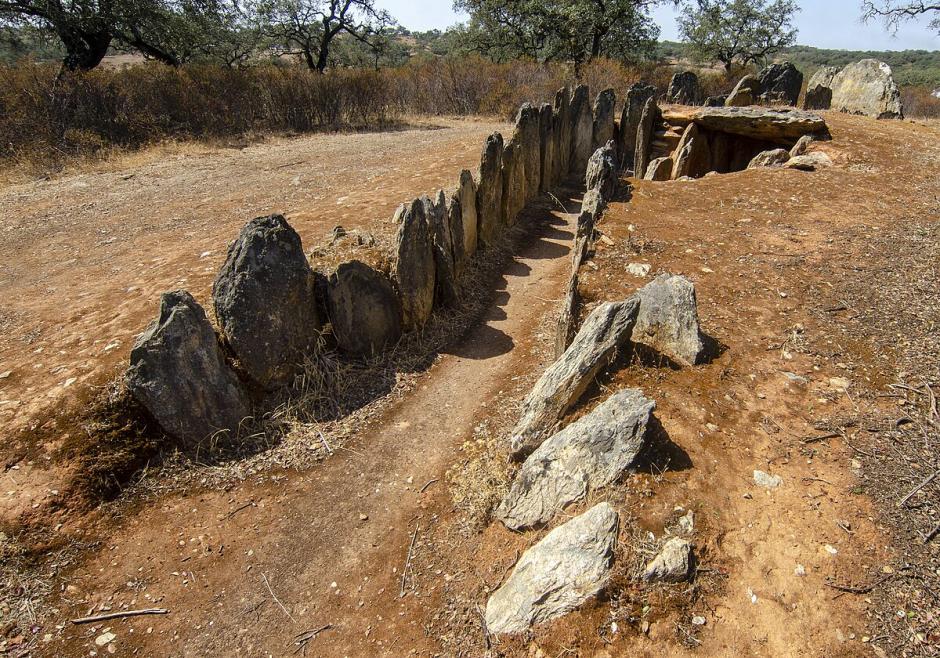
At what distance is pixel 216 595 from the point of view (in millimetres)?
3518

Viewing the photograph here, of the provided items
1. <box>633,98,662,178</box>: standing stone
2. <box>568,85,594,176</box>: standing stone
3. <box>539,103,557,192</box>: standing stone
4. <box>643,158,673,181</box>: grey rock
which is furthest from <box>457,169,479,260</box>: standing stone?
<box>633,98,662,178</box>: standing stone

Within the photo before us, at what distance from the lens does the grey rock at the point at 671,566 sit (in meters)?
2.83

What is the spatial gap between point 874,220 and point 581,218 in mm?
4289

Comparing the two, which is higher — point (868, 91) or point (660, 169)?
point (868, 91)

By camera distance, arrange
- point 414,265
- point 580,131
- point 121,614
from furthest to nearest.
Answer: point 580,131 < point 414,265 < point 121,614

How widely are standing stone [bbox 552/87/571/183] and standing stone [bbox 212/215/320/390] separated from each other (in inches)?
299

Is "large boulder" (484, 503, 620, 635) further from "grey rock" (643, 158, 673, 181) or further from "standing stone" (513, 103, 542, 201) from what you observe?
"grey rock" (643, 158, 673, 181)

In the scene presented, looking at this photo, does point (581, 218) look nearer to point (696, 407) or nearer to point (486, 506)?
point (696, 407)

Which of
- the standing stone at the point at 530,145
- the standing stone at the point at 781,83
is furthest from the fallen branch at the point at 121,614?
the standing stone at the point at 781,83

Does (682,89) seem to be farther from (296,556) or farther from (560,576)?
(296,556)

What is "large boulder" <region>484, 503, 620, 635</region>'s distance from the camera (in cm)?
284

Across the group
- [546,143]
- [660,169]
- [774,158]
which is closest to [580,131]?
[546,143]

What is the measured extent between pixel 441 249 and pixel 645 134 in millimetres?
7961

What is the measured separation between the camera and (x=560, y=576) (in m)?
2.90
